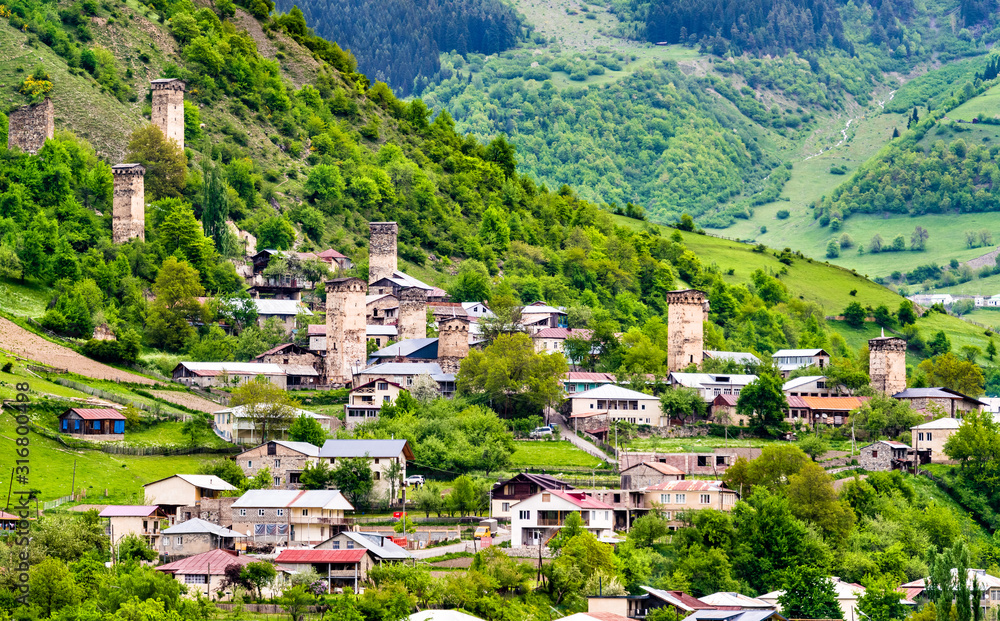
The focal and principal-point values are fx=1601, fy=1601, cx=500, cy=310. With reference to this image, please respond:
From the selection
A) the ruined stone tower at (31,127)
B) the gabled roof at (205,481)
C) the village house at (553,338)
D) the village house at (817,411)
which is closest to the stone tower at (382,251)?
the village house at (553,338)

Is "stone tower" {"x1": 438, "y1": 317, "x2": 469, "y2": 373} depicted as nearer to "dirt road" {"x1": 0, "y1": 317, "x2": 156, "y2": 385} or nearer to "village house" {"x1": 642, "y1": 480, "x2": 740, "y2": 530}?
"dirt road" {"x1": 0, "y1": 317, "x2": 156, "y2": 385}

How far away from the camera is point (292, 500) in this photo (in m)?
82.9

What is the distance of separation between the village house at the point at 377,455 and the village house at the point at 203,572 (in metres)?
15.7

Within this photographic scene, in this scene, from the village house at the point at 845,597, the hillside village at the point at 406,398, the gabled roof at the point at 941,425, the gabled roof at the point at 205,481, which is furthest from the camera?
the gabled roof at the point at 941,425

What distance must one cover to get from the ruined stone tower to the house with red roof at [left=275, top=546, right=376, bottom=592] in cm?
6816

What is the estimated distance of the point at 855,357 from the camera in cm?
14938

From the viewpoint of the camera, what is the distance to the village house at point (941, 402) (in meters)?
114

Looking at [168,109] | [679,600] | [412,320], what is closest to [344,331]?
[412,320]

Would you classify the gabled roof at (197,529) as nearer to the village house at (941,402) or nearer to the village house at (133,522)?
the village house at (133,522)

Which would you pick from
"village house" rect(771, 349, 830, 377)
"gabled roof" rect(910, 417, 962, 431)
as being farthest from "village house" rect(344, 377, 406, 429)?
"village house" rect(771, 349, 830, 377)

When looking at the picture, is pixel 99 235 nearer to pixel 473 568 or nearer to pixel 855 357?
pixel 473 568

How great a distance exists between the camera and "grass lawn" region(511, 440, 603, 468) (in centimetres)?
9725

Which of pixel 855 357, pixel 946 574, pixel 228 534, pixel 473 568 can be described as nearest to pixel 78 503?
pixel 228 534

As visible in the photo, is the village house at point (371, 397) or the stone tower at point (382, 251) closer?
the village house at point (371, 397)
